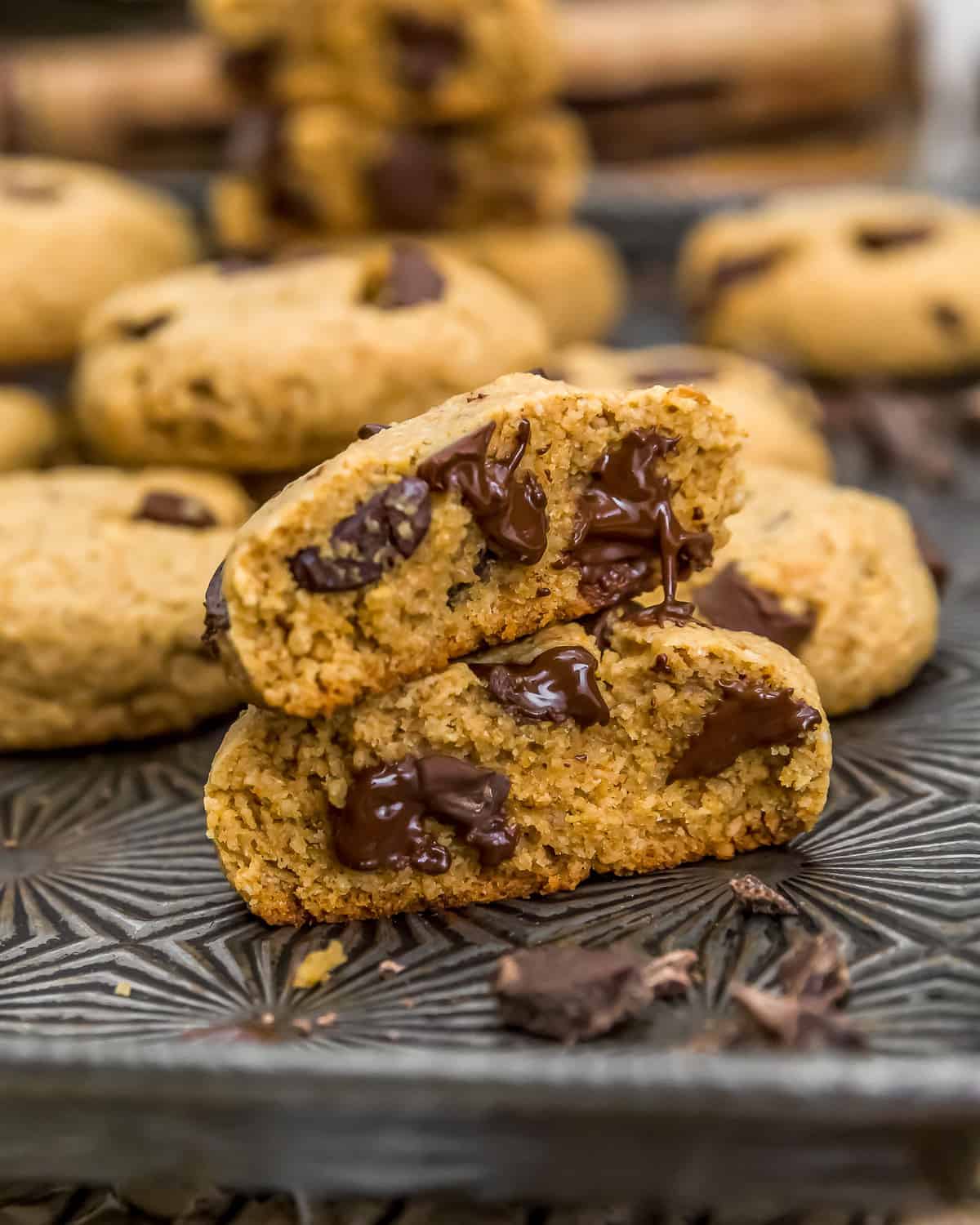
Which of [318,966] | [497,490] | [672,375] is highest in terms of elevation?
[497,490]

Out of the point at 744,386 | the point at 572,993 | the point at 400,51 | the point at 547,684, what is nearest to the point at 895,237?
the point at 744,386

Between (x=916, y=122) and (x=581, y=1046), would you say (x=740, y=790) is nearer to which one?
(x=581, y=1046)

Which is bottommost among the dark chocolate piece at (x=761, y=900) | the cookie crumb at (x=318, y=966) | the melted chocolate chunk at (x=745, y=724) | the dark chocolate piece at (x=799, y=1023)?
the cookie crumb at (x=318, y=966)

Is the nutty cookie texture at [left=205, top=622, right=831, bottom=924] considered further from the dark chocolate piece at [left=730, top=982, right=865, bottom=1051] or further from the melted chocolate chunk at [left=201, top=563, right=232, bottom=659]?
the dark chocolate piece at [left=730, top=982, right=865, bottom=1051]

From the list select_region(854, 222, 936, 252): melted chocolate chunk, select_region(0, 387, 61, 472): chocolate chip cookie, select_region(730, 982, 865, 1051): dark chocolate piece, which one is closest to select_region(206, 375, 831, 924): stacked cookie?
select_region(730, 982, 865, 1051): dark chocolate piece

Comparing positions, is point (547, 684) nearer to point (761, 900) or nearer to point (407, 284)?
point (761, 900)

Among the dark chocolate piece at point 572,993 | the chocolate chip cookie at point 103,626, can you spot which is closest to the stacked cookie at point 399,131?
the chocolate chip cookie at point 103,626

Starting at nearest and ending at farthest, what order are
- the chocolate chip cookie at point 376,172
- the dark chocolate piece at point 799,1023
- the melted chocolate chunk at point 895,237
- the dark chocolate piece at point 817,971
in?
1. the dark chocolate piece at point 799,1023
2. the dark chocolate piece at point 817,971
3. the chocolate chip cookie at point 376,172
4. the melted chocolate chunk at point 895,237

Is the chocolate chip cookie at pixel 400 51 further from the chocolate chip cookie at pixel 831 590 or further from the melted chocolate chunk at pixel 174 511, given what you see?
the chocolate chip cookie at pixel 831 590
